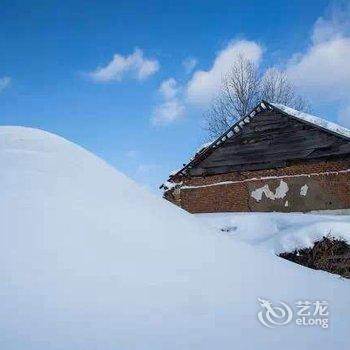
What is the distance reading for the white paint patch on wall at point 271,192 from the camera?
12805mm

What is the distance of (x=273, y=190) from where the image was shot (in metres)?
13.0

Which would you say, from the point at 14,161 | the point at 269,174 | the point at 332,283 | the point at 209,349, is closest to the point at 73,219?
the point at 14,161

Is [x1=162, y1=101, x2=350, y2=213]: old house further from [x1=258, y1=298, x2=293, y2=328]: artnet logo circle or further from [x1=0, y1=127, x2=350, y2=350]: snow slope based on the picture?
[x1=258, y1=298, x2=293, y2=328]: artnet logo circle

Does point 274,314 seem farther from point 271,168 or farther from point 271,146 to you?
→ point 271,146

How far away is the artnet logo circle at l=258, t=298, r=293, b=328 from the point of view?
2064 mm

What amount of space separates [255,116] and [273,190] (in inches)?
111

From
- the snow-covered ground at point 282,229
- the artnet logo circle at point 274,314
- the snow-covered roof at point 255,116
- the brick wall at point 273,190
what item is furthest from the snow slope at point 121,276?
the snow-covered roof at point 255,116

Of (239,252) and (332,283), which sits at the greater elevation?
(239,252)

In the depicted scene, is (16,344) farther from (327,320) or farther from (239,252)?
(327,320)

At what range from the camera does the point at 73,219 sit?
2.36 metres

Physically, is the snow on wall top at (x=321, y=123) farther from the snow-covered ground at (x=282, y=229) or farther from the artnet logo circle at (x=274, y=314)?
the artnet logo circle at (x=274, y=314)

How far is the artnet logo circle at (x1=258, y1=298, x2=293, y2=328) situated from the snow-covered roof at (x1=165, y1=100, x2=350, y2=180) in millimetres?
10730

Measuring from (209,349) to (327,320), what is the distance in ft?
2.77

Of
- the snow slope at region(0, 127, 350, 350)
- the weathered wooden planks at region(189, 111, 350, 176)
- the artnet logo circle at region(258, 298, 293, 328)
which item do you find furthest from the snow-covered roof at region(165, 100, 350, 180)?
the artnet logo circle at region(258, 298, 293, 328)
